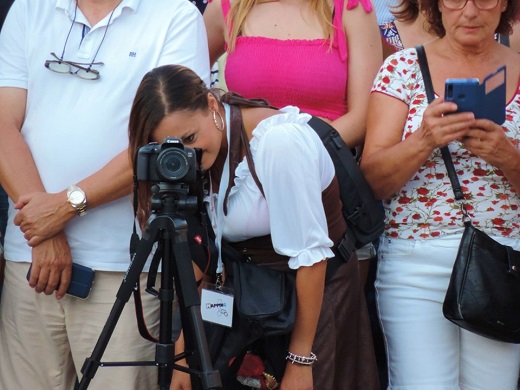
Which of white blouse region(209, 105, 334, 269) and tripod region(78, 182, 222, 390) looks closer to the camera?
tripod region(78, 182, 222, 390)

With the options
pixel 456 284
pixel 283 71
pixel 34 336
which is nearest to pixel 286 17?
pixel 283 71

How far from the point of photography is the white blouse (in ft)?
10.2

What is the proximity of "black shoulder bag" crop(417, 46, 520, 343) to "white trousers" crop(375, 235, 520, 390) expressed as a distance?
0.30 feet

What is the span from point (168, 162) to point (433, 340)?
1.10 metres

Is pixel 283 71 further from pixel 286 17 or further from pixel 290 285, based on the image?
pixel 290 285

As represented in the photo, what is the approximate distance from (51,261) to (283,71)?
1029 mm

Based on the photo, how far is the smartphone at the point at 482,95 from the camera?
3277 mm

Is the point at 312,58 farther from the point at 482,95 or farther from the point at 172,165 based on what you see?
the point at 172,165

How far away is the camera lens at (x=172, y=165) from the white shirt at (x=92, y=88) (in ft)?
2.38

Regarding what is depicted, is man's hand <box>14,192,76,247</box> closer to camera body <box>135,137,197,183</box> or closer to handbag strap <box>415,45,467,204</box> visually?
camera body <box>135,137,197,183</box>

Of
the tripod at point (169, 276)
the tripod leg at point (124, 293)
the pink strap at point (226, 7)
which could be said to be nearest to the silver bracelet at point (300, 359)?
the tripod at point (169, 276)

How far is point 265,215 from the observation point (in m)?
3.23

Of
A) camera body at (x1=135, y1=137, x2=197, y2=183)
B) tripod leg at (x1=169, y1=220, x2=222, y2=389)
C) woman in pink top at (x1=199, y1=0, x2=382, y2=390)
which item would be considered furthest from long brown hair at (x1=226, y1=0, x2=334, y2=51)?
tripod leg at (x1=169, y1=220, x2=222, y2=389)

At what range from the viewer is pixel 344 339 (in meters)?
3.42
